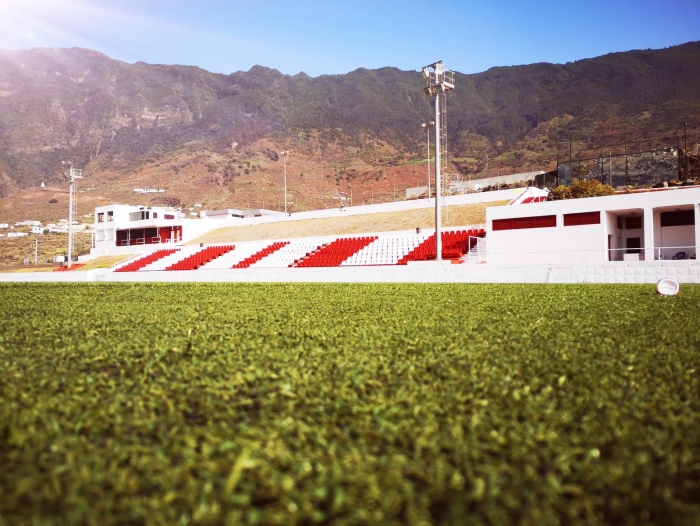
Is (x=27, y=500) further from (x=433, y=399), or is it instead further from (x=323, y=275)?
(x=323, y=275)

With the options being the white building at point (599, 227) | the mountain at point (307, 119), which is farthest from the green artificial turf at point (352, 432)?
the mountain at point (307, 119)

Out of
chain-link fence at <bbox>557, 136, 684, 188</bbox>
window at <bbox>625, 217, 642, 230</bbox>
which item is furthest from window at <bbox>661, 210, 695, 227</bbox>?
chain-link fence at <bbox>557, 136, 684, 188</bbox>

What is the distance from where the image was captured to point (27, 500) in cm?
150

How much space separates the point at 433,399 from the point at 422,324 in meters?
3.12

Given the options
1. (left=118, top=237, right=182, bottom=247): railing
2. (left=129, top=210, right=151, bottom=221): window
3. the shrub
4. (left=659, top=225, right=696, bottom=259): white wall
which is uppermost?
(left=129, top=210, right=151, bottom=221): window

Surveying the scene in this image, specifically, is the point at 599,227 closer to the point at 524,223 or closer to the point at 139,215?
the point at 524,223

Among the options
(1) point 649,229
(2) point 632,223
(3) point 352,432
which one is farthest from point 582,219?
(3) point 352,432

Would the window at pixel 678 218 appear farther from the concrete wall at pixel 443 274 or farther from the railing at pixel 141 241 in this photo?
the railing at pixel 141 241

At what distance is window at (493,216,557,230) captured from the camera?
24.0 meters

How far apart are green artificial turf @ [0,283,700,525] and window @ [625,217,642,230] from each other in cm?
2378

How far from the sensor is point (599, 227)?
75.2 ft

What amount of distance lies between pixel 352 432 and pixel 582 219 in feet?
78.2

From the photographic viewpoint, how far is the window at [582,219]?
2300 centimetres

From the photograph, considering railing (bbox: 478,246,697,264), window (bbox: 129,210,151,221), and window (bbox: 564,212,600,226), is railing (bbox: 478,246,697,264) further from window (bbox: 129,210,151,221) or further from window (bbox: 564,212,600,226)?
window (bbox: 129,210,151,221)
